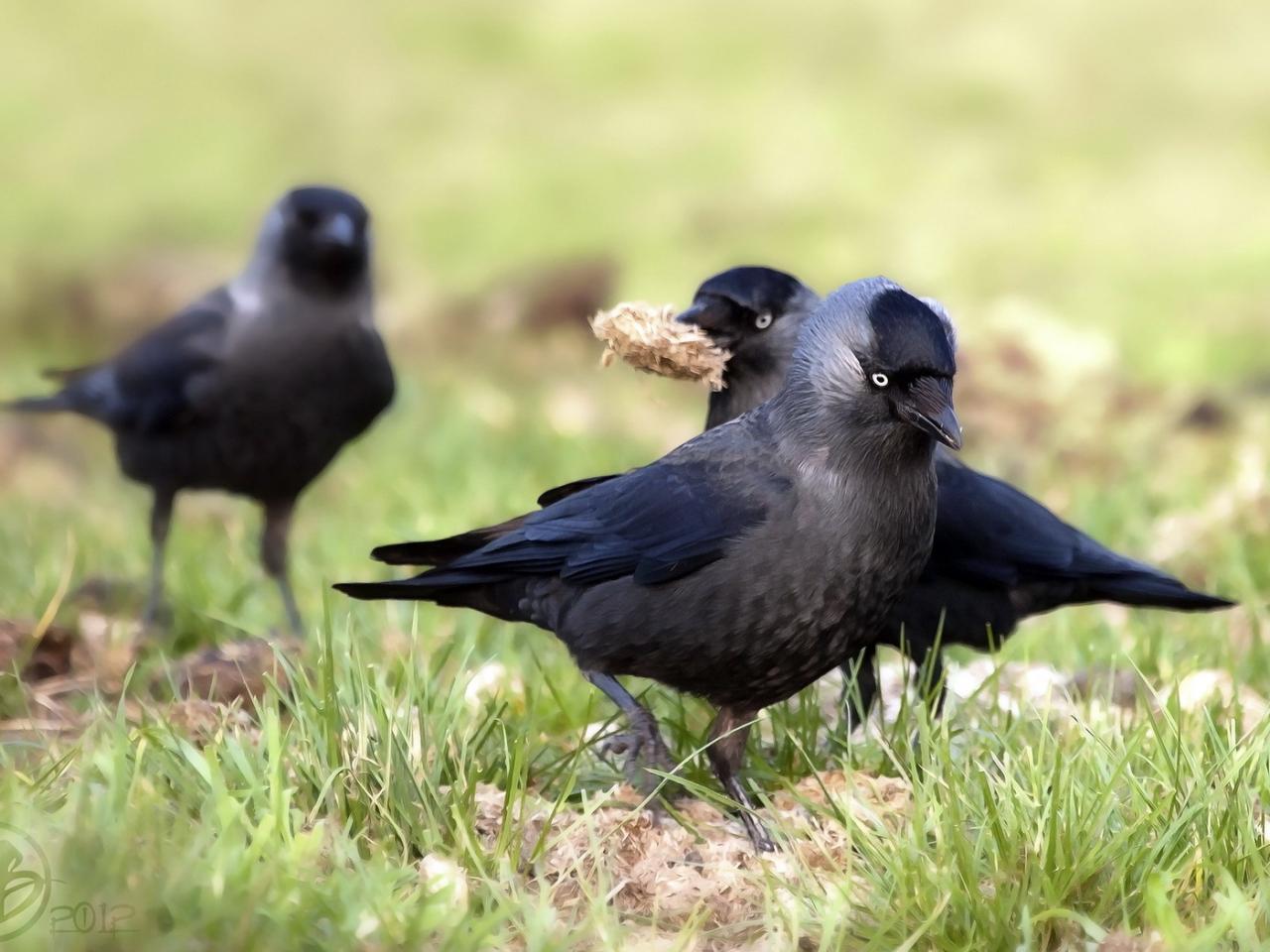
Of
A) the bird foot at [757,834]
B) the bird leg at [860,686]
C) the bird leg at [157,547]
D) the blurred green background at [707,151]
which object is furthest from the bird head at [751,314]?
the blurred green background at [707,151]

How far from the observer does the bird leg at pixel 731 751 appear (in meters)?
3.48

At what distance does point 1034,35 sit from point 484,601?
8.57 m

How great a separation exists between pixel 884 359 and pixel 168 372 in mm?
3385

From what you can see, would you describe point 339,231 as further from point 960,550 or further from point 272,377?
point 960,550

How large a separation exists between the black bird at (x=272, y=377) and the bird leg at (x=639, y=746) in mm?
2266

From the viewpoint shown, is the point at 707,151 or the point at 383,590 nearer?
the point at 383,590

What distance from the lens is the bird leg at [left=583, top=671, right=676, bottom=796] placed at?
356 centimetres

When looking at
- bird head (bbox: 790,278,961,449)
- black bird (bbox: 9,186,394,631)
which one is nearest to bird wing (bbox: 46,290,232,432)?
black bird (bbox: 9,186,394,631)

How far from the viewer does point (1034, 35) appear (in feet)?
36.6

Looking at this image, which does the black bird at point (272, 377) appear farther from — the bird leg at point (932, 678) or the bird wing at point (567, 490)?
the bird leg at point (932, 678)

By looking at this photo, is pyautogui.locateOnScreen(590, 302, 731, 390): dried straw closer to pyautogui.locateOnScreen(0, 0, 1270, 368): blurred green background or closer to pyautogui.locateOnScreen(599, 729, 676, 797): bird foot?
pyautogui.locateOnScreen(599, 729, 676, 797): bird foot

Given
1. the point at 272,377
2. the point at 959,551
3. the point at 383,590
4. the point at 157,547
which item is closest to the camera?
the point at 383,590

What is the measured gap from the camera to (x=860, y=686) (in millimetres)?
4375

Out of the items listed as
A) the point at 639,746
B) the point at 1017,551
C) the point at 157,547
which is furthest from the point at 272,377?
the point at 1017,551
